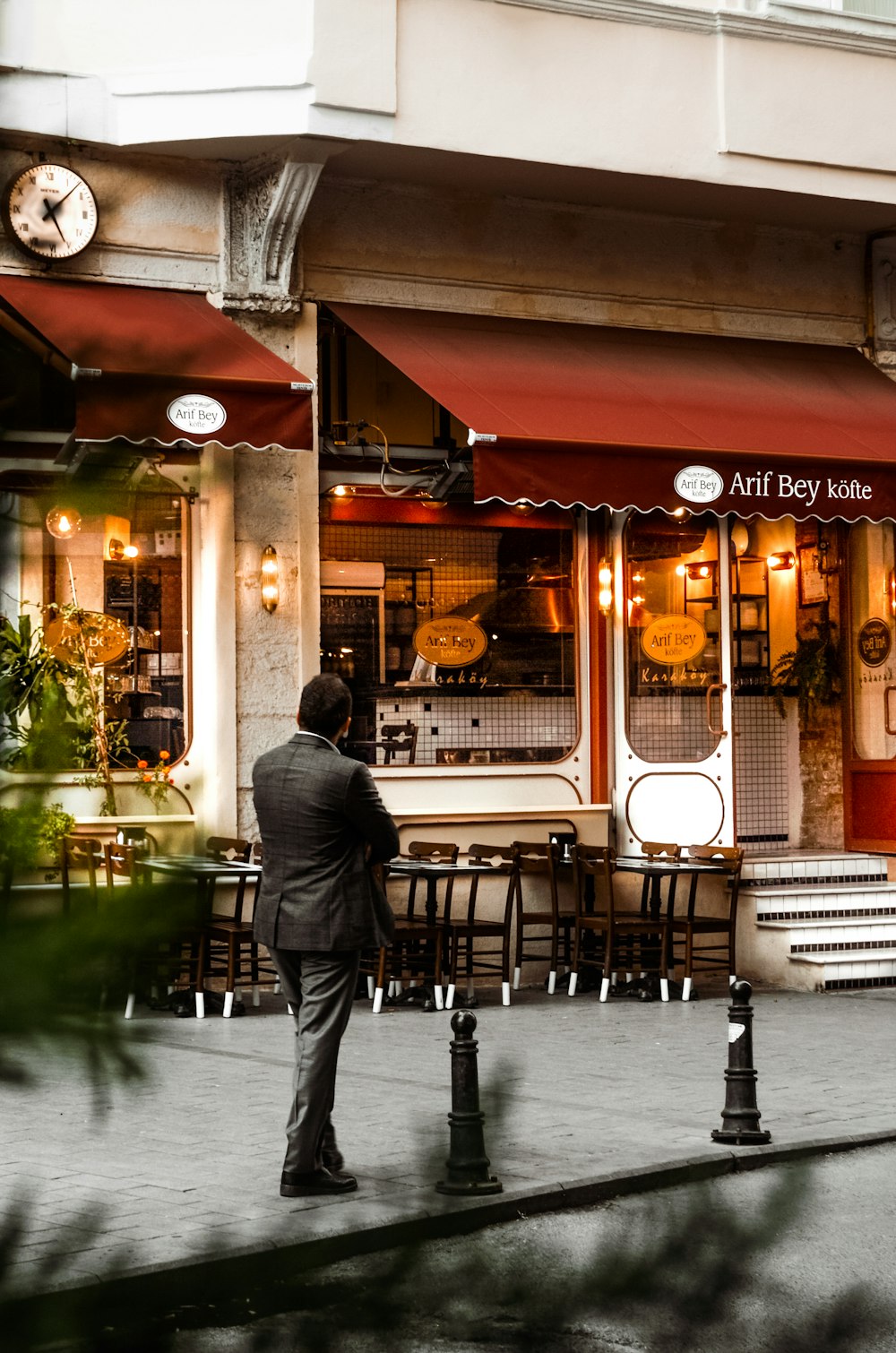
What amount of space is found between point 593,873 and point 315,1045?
5.96 meters

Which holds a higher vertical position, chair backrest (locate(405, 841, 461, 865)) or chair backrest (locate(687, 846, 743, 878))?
chair backrest (locate(405, 841, 461, 865))

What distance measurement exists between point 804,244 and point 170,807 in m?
13.5

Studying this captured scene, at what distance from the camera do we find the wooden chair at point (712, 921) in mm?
11984

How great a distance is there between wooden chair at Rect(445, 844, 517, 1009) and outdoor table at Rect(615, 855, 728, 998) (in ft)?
2.56

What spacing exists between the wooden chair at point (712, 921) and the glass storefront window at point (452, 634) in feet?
4.84

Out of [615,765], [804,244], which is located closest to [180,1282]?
[615,765]

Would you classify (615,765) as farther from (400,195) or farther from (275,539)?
(400,195)

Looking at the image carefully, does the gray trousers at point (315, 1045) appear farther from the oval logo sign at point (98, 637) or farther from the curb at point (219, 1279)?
the curb at point (219, 1279)

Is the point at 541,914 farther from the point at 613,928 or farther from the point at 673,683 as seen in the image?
the point at 673,683

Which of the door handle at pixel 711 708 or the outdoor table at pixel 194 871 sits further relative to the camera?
the door handle at pixel 711 708

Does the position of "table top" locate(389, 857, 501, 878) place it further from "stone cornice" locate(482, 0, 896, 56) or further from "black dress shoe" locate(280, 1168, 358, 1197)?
"stone cornice" locate(482, 0, 896, 56)

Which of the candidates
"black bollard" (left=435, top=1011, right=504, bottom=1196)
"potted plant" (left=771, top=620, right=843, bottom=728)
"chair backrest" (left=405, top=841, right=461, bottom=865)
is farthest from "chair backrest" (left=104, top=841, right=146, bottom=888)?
"potted plant" (left=771, top=620, right=843, bottom=728)

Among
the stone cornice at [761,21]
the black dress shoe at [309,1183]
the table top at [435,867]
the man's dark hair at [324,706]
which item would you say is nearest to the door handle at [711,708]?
the table top at [435,867]

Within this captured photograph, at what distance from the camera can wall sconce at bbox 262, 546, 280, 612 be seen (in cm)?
1208
